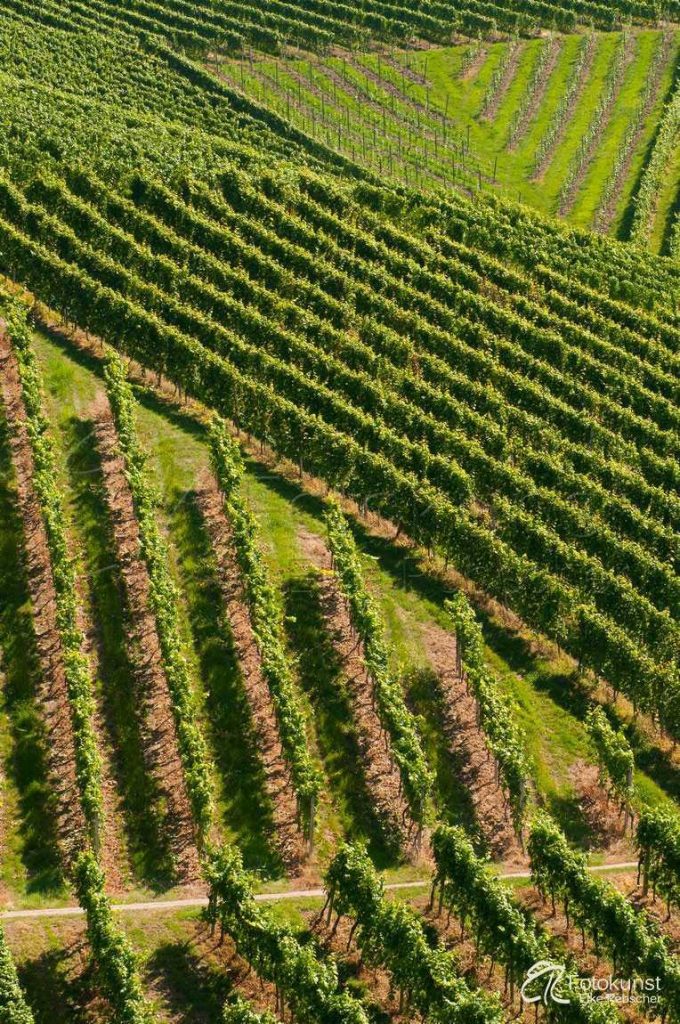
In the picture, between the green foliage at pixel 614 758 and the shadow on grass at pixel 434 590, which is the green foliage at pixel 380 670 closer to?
the shadow on grass at pixel 434 590

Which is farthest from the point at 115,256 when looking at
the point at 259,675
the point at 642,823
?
the point at 642,823

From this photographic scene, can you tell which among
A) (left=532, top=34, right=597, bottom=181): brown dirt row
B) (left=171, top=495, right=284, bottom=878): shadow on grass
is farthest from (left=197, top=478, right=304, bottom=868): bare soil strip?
(left=532, top=34, right=597, bottom=181): brown dirt row

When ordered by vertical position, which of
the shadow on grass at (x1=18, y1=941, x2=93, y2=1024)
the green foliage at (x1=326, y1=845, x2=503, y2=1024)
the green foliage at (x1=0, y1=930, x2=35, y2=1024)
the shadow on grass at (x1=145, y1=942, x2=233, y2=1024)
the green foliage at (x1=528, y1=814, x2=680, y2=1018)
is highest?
the green foliage at (x1=528, y1=814, x2=680, y2=1018)

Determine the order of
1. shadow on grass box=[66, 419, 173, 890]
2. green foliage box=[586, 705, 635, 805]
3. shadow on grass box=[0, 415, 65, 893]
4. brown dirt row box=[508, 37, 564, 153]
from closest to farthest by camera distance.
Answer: shadow on grass box=[0, 415, 65, 893]
shadow on grass box=[66, 419, 173, 890]
green foliage box=[586, 705, 635, 805]
brown dirt row box=[508, 37, 564, 153]

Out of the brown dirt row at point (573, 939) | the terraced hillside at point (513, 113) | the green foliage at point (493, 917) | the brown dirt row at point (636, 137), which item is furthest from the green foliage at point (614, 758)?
the brown dirt row at point (636, 137)

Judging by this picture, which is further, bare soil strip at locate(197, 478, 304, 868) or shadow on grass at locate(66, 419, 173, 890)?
bare soil strip at locate(197, 478, 304, 868)

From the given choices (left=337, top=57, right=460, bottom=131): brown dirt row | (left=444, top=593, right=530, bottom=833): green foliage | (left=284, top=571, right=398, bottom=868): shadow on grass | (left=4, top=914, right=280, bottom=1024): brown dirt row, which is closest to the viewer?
(left=4, top=914, right=280, bottom=1024): brown dirt row

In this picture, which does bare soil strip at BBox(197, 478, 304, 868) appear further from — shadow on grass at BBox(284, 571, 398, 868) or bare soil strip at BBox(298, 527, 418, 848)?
bare soil strip at BBox(298, 527, 418, 848)
